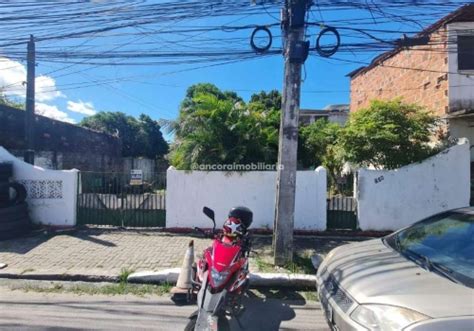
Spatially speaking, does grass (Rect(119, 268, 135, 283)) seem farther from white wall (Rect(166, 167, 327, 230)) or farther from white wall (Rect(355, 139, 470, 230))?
white wall (Rect(355, 139, 470, 230))

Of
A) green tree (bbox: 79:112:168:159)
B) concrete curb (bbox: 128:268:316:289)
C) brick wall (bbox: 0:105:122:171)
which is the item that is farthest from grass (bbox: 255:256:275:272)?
green tree (bbox: 79:112:168:159)

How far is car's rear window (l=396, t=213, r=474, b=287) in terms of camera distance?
298 cm

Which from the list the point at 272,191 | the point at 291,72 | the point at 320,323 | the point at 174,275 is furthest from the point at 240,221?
the point at 272,191

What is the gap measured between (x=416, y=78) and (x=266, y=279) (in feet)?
38.4

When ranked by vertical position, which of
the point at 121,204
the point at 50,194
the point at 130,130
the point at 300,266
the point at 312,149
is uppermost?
the point at 130,130

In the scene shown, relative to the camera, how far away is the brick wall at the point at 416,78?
1177cm

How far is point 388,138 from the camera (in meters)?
8.86

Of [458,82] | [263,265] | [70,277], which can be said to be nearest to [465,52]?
[458,82]

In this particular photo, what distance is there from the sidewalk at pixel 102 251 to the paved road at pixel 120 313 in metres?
0.88

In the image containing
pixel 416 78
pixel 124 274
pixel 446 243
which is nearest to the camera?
pixel 446 243

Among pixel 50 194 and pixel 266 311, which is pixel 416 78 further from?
pixel 50 194

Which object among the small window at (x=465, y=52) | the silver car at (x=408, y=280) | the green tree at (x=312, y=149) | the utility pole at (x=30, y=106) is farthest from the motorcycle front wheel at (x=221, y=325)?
the small window at (x=465, y=52)

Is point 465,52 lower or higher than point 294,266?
higher

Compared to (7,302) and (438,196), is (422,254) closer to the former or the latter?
(7,302)
